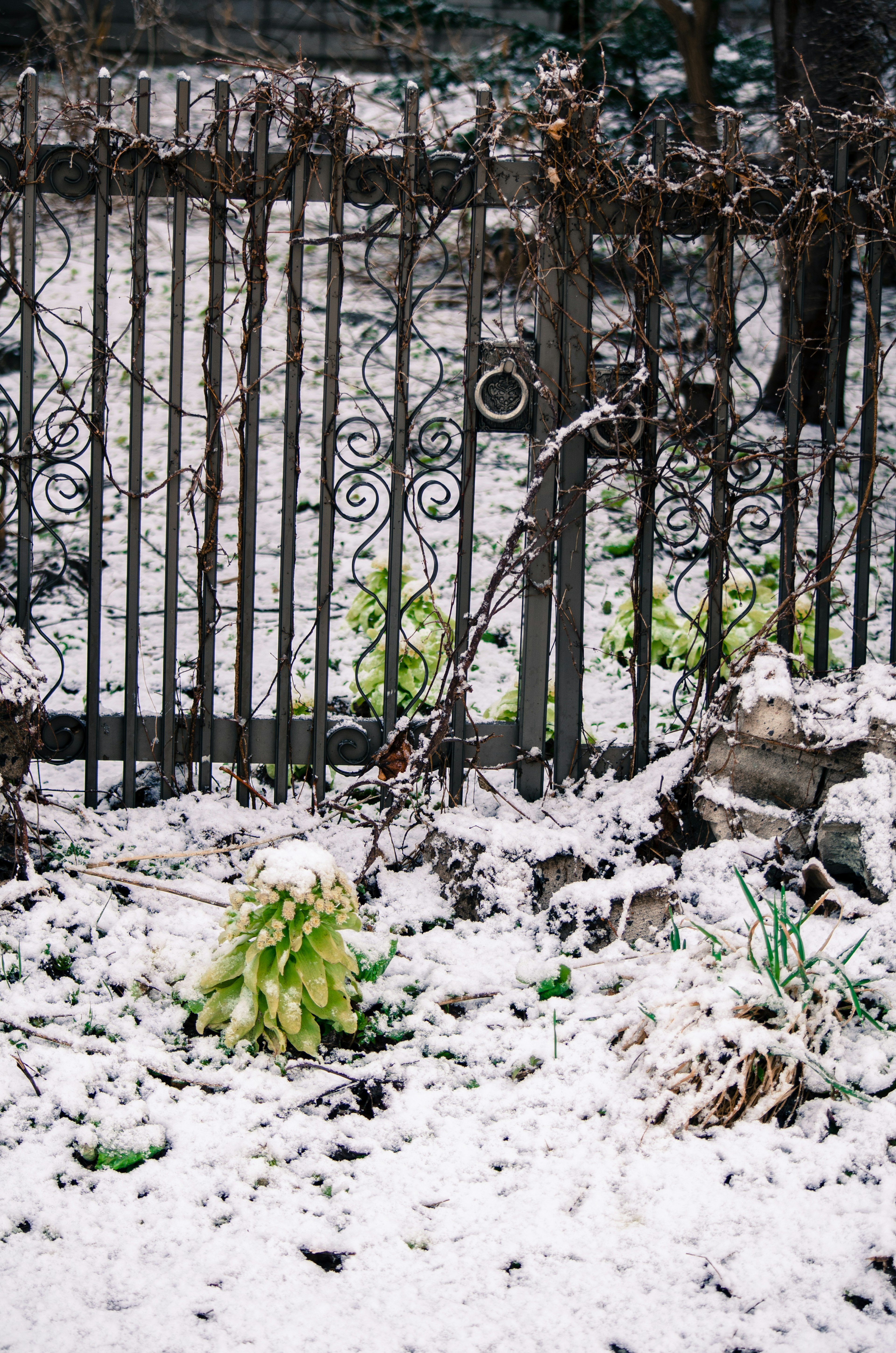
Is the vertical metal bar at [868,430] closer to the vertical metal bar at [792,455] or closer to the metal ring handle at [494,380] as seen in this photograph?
the vertical metal bar at [792,455]

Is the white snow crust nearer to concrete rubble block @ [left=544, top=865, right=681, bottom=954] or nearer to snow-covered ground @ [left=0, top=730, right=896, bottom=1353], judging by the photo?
snow-covered ground @ [left=0, top=730, right=896, bottom=1353]

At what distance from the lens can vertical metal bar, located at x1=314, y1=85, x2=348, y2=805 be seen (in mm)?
2830

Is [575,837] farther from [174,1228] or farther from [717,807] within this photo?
[174,1228]

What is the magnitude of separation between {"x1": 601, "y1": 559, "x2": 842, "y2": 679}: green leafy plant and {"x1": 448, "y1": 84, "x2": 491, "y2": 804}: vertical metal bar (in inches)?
21.7

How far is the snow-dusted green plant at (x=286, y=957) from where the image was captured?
211 cm

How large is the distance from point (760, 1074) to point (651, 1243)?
45cm

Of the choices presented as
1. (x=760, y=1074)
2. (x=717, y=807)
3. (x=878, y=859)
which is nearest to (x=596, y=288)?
(x=717, y=807)

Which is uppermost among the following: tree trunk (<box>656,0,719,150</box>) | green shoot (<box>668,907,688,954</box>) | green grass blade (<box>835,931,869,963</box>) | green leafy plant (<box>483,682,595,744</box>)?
tree trunk (<box>656,0,719,150</box>)

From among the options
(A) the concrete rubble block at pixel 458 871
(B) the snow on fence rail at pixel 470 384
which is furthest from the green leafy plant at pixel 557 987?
(B) the snow on fence rail at pixel 470 384

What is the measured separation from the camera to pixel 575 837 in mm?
2828

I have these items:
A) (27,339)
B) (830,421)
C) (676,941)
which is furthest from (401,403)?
(676,941)

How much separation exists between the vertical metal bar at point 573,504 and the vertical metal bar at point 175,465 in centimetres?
110

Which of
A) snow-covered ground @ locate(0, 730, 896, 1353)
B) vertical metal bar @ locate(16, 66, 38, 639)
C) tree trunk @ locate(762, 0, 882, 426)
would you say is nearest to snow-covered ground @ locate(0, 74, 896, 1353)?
snow-covered ground @ locate(0, 730, 896, 1353)

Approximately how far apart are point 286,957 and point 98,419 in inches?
66.6
